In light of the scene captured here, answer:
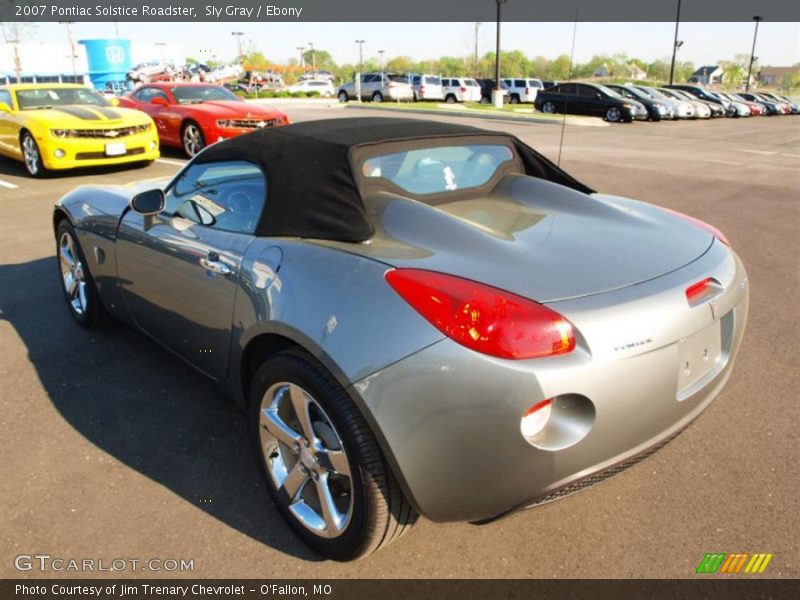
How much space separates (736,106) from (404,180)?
35.4 m

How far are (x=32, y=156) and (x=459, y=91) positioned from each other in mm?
33368

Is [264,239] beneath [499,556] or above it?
above

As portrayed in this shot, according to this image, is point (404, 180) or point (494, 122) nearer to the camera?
point (404, 180)

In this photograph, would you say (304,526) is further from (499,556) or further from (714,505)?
(714,505)

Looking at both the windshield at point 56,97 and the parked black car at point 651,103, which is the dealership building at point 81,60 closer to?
the parked black car at point 651,103

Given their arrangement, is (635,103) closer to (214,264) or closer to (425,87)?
(425,87)

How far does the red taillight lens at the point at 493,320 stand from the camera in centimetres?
183

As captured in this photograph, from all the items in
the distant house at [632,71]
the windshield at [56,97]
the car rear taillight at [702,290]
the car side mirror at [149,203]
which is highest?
the windshield at [56,97]

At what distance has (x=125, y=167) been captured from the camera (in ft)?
36.6

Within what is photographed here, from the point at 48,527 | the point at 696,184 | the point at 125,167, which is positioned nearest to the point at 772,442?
the point at 48,527

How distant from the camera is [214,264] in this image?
8.77 ft

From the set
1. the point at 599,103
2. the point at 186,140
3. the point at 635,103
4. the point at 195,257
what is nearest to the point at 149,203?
the point at 195,257

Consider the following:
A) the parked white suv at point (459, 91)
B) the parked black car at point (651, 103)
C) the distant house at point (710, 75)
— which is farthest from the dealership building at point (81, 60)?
the distant house at point (710, 75)

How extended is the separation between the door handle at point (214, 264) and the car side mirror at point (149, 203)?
544 millimetres
